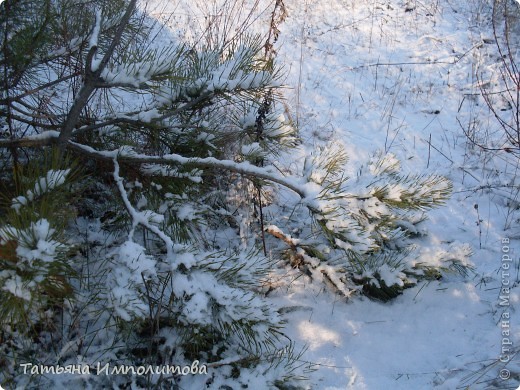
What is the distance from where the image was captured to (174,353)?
1.80 m

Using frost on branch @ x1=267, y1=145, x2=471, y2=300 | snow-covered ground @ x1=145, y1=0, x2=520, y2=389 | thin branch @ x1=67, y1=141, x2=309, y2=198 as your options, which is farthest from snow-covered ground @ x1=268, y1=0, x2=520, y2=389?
thin branch @ x1=67, y1=141, x2=309, y2=198

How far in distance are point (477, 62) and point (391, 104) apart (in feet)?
4.62

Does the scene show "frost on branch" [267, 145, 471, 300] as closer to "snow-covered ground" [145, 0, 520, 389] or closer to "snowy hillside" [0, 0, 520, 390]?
"snowy hillside" [0, 0, 520, 390]

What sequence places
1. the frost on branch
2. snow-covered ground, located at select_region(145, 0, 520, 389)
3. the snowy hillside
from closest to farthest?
the snowy hillside, the frost on branch, snow-covered ground, located at select_region(145, 0, 520, 389)

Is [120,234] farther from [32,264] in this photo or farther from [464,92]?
[464,92]

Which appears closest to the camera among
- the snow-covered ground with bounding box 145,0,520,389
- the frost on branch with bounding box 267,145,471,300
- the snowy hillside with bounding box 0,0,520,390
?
the snowy hillside with bounding box 0,0,520,390

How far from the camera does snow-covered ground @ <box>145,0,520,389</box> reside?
2027mm

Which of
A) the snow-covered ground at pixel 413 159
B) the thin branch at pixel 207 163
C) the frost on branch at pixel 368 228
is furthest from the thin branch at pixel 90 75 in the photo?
the snow-covered ground at pixel 413 159

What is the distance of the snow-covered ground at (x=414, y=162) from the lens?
6.65 ft

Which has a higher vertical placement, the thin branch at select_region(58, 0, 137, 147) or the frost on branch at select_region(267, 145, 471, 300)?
the thin branch at select_region(58, 0, 137, 147)

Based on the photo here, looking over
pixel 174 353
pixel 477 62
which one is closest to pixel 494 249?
pixel 174 353

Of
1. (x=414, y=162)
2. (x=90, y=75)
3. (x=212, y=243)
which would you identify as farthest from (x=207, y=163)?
(x=414, y=162)

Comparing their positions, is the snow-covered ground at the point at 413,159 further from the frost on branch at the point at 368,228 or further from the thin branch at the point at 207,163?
the thin branch at the point at 207,163

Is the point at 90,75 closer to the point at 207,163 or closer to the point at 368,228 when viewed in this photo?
the point at 207,163
